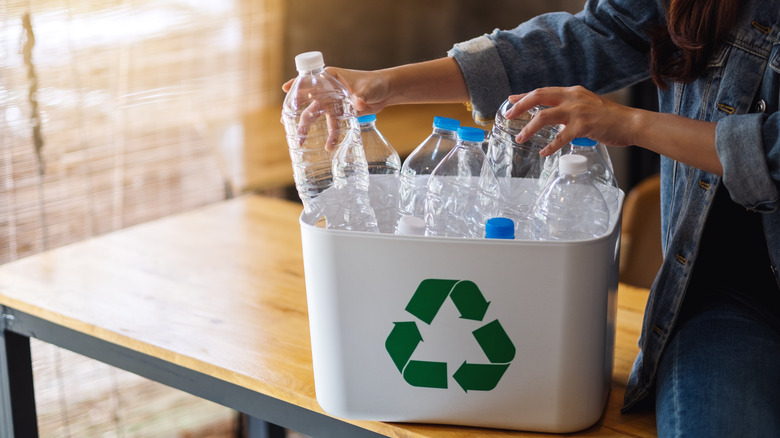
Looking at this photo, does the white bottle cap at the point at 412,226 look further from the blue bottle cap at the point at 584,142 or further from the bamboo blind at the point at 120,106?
the bamboo blind at the point at 120,106

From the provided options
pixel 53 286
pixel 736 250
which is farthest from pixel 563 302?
pixel 53 286

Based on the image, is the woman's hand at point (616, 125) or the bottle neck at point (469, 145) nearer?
the woman's hand at point (616, 125)

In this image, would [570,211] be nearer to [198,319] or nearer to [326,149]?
[326,149]

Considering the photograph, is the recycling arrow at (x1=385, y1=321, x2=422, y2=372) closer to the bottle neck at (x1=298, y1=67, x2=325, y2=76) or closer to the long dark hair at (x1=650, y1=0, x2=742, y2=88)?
the bottle neck at (x1=298, y1=67, x2=325, y2=76)

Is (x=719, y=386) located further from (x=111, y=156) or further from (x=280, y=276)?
(x=111, y=156)

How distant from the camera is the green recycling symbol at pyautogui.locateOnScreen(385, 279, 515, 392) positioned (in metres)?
0.90

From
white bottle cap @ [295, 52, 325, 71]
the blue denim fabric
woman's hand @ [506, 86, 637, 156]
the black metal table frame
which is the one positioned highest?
white bottle cap @ [295, 52, 325, 71]

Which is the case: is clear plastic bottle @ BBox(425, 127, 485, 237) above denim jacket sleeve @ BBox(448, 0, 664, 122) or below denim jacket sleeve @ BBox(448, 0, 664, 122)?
below

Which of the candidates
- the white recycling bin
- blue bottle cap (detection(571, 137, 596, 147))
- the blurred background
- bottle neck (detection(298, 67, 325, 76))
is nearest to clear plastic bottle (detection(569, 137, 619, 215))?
blue bottle cap (detection(571, 137, 596, 147))

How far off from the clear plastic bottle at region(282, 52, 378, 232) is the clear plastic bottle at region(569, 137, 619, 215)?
290 millimetres

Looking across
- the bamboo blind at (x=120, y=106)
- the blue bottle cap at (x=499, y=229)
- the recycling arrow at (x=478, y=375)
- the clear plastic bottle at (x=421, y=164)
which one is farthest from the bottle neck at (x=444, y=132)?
the bamboo blind at (x=120, y=106)

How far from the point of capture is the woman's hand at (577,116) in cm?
93

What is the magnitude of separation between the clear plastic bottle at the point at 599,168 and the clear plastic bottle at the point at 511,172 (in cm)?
5

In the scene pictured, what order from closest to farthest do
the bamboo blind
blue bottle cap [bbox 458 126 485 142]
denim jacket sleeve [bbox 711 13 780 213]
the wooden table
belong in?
denim jacket sleeve [bbox 711 13 780 213] → blue bottle cap [bbox 458 126 485 142] → the wooden table → the bamboo blind
